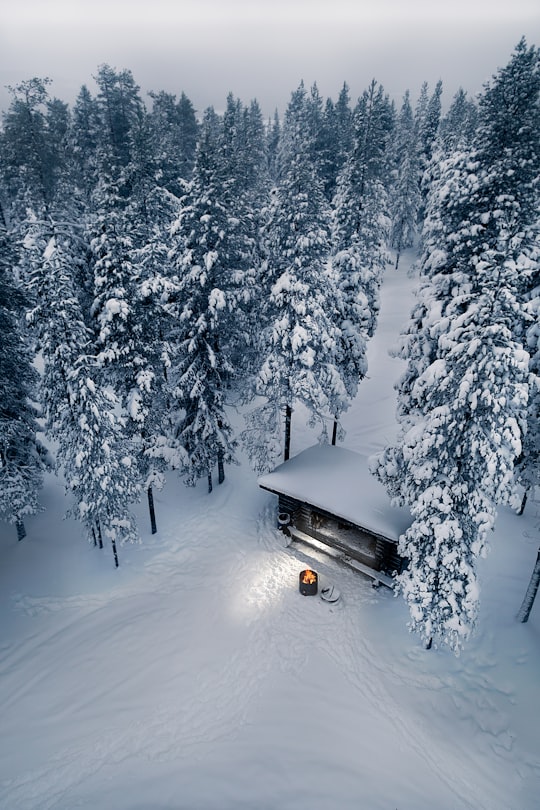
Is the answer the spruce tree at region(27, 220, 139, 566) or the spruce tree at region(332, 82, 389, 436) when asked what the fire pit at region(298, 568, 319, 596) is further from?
the spruce tree at region(332, 82, 389, 436)

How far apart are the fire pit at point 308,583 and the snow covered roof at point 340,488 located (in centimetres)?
233

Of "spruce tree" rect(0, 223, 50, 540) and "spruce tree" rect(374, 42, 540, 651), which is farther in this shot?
"spruce tree" rect(0, 223, 50, 540)

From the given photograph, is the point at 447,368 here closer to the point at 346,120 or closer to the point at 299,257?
the point at 299,257

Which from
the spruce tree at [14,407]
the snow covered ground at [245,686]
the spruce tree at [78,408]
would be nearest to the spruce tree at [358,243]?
the snow covered ground at [245,686]

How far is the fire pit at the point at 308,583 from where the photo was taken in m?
14.8

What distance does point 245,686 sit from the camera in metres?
12.0

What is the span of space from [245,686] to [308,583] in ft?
12.9

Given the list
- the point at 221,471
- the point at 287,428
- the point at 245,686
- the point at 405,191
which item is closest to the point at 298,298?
the point at 287,428

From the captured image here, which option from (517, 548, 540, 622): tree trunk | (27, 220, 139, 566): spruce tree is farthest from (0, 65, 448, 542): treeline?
(517, 548, 540, 622): tree trunk

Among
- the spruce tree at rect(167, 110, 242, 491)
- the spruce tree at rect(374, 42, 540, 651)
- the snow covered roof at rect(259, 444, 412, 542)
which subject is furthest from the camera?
the spruce tree at rect(167, 110, 242, 491)

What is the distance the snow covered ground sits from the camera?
9.60 metres

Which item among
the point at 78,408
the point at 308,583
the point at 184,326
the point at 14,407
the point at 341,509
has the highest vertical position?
the point at 184,326

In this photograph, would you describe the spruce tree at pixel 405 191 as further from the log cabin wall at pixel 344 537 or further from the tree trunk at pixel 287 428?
the log cabin wall at pixel 344 537

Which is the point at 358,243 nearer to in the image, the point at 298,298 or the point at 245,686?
the point at 298,298
